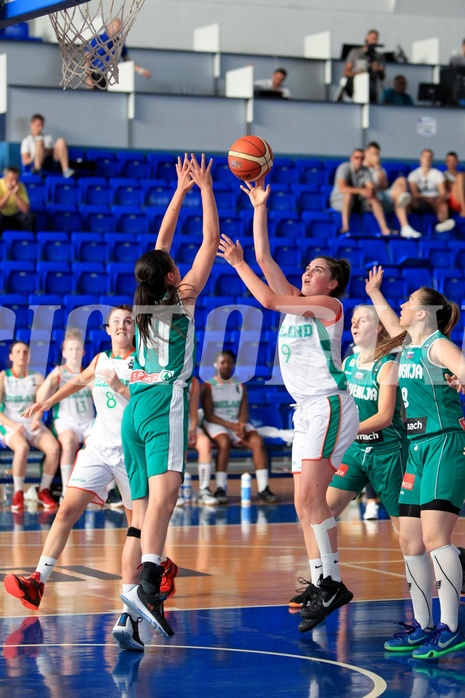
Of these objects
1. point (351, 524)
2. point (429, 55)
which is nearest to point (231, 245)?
point (351, 524)

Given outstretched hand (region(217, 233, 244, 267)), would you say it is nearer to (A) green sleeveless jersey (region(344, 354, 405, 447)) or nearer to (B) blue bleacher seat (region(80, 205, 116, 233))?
(A) green sleeveless jersey (region(344, 354, 405, 447))

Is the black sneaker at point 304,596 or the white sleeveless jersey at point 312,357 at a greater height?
the white sleeveless jersey at point 312,357

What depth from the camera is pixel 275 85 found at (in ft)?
63.6

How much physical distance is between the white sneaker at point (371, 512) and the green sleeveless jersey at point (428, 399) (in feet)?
18.7

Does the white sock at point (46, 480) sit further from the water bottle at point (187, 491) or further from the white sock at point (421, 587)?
the white sock at point (421, 587)

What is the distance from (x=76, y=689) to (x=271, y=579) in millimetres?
3173

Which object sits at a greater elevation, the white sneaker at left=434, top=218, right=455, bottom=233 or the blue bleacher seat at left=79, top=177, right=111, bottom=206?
the blue bleacher seat at left=79, top=177, right=111, bottom=206

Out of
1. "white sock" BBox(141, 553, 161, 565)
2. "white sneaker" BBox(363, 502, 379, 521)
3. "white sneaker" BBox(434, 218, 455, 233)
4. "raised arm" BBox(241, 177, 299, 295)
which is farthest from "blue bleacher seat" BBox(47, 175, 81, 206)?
"white sock" BBox(141, 553, 161, 565)

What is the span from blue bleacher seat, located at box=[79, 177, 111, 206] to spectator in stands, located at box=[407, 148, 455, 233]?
16.1ft

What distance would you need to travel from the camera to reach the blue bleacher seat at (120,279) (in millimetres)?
14922

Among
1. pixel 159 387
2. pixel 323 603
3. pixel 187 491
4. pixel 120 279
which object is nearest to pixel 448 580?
pixel 323 603

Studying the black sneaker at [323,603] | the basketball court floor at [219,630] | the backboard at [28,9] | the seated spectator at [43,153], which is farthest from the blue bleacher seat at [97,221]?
the black sneaker at [323,603]

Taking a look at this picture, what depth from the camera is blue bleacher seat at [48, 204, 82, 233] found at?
16328 millimetres

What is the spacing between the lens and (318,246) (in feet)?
54.4
